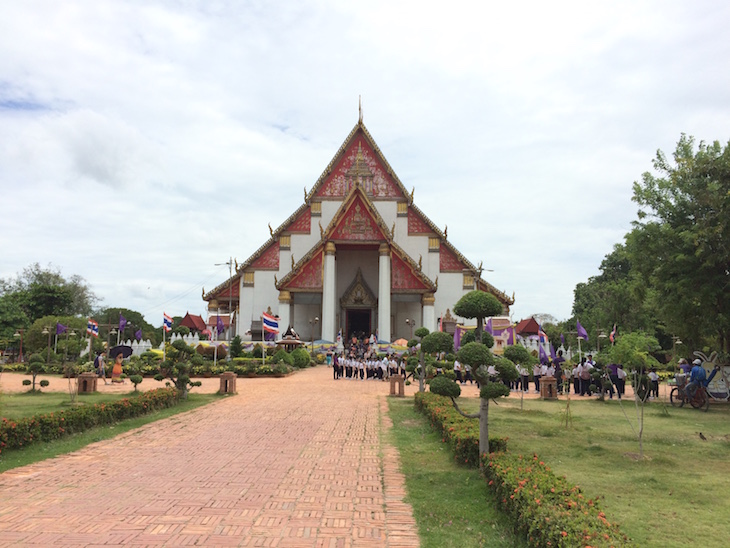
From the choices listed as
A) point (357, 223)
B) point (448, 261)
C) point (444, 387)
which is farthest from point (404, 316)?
point (444, 387)

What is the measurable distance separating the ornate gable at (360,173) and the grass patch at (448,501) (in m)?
33.1

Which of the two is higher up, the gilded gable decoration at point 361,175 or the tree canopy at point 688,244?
the gilded gable decoration at point 361,175

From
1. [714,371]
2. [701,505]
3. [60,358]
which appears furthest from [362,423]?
[60,358]

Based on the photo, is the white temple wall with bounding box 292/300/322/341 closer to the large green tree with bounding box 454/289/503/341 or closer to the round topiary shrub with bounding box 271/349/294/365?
the round topiary shrub with bounding box 271/349/294/365

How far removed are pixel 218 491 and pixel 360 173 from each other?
36719mm

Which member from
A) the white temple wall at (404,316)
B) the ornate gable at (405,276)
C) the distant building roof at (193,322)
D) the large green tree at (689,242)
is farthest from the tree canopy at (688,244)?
the distant building roof at (193,322)

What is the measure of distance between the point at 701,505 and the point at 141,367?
23297 mm

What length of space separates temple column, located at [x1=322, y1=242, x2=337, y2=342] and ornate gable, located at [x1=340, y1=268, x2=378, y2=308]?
242 centimetres

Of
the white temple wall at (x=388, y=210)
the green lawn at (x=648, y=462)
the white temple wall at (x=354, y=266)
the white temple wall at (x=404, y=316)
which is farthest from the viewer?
the white temple wall at (x=388, y=210)

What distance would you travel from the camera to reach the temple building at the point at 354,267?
124 feet

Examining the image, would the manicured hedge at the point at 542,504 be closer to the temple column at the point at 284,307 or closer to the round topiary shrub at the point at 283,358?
the round topiary shrub at the point at 283,358

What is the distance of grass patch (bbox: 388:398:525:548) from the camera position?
532 cm

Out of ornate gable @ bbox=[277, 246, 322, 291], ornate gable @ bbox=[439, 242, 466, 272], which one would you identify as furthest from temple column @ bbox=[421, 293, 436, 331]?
ornate gable @ bbox=[277, 246, 322, 291]

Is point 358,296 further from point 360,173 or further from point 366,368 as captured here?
point 366,368
